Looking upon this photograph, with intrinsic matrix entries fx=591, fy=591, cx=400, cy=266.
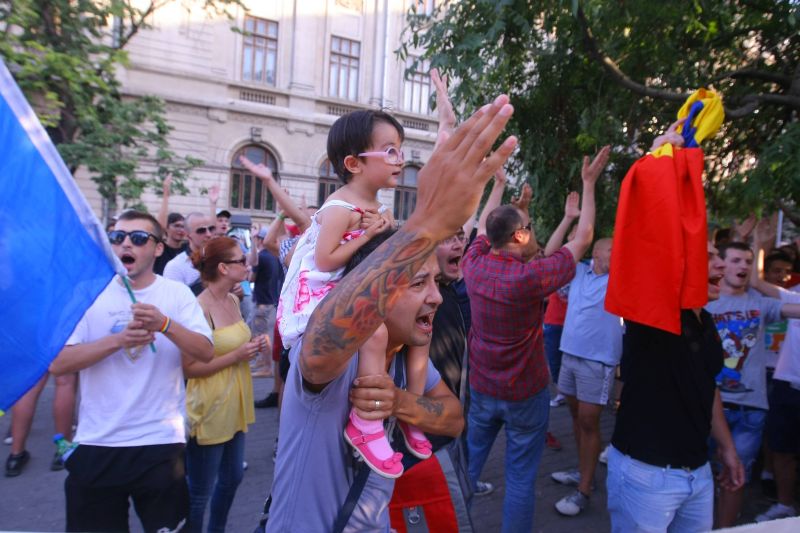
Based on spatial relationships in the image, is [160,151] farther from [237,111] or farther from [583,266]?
[583,266]

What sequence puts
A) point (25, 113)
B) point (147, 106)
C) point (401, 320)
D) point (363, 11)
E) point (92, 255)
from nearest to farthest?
point (401, 320)
point (25, 113)
point (92, 255)
point (147, 106)
point (363, 11)

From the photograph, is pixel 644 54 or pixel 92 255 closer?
pixel 92 255

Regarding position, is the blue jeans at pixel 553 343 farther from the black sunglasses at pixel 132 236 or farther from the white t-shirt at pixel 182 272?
the black sunglasses at pixel 132 236

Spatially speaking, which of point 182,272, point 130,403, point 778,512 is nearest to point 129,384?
point 130,403

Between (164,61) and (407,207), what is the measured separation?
11312 mm

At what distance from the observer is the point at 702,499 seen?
2.77 metres

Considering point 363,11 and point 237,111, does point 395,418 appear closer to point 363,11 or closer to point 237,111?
point 237,111

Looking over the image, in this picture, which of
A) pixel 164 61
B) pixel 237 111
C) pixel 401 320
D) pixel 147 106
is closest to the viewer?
pixel 401 320

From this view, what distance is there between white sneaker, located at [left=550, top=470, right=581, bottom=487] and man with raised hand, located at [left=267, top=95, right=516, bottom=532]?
3.73 meters

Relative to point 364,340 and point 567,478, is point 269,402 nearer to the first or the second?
point 567,478

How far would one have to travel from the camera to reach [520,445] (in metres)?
3.98

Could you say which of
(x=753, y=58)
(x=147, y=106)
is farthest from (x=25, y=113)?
(x=147, y=106)

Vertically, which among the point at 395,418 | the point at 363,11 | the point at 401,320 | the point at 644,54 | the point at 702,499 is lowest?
the point at 702,499

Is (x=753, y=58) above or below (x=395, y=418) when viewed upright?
above
